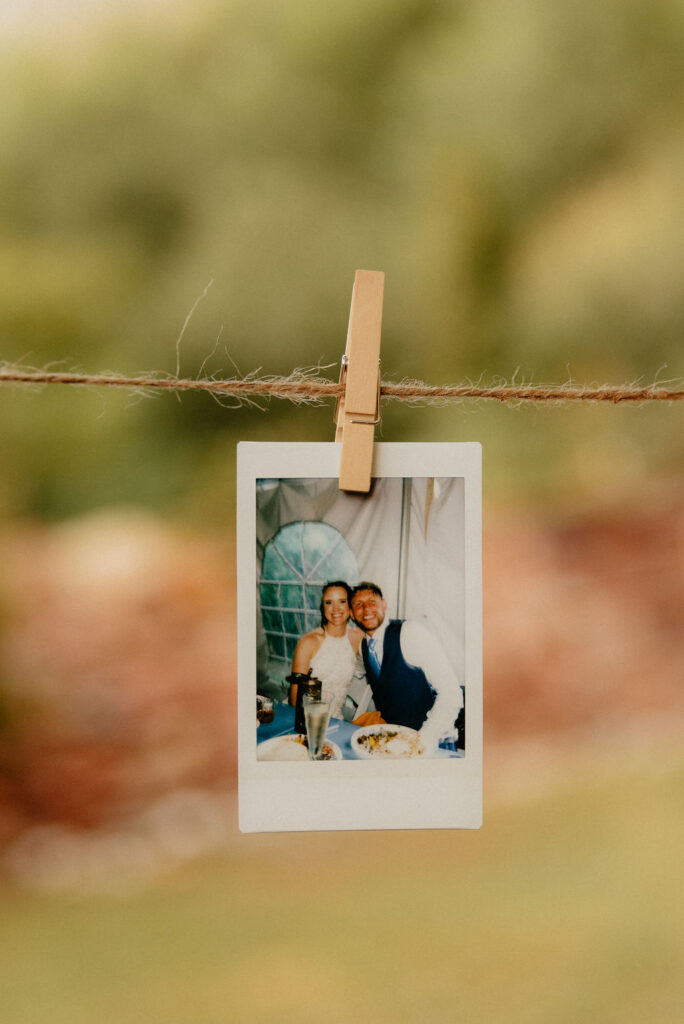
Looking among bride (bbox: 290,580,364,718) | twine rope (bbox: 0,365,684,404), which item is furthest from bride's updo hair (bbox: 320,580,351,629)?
twine rope (bbox: 0,365,684,404)

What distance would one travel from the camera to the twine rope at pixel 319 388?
507 mm

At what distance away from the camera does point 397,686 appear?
524 millimetres

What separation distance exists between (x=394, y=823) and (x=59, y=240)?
0.48 metres

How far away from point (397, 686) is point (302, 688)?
0.07 metres

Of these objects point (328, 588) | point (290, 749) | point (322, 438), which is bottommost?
point (290, 749)

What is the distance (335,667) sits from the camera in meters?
0.52

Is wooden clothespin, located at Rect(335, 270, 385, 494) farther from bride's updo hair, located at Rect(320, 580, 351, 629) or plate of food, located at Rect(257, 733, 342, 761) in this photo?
plate of food, located at Rect(257, 733, 342, 761)

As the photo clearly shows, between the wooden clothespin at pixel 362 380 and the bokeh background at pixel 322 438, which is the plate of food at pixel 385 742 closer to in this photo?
the bokeh background at pixel 322 438

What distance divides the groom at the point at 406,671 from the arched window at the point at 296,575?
0.08 ft

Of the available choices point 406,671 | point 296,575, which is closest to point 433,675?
point 406,671

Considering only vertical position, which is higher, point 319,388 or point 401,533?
point 319,388

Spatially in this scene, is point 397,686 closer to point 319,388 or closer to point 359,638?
point 359,638

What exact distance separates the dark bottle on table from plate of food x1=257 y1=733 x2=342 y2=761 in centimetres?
1

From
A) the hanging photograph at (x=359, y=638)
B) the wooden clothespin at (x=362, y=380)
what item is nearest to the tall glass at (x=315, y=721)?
the hanging photograph at (x=359, y=638)
